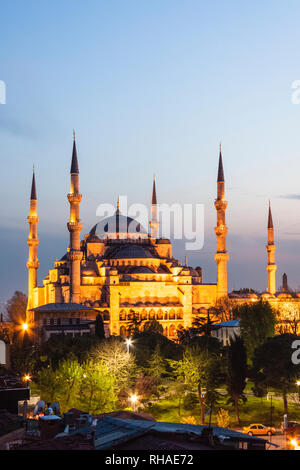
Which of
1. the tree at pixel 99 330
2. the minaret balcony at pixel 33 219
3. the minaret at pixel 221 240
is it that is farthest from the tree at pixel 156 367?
the minaret balcony at pixel 33 219

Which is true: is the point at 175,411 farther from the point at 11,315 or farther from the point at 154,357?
the point at 11,315

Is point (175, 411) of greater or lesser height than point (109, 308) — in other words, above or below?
below

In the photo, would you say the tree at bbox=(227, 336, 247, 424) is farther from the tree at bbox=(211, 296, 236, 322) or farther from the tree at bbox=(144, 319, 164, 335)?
the tree at bbox=(211, 296, 236, 322)

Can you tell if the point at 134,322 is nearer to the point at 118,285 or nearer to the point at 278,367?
the point at 118,285

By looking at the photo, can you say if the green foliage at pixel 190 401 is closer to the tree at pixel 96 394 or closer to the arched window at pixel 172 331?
the tree at pixel 96 394

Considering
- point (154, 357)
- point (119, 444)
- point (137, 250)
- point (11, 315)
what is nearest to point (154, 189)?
point (137, 250)
